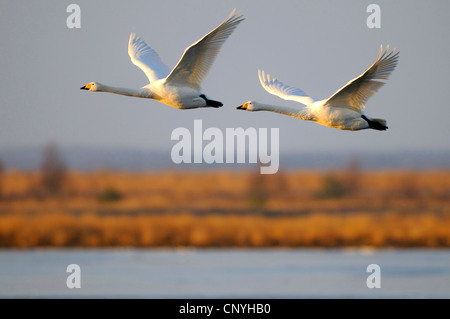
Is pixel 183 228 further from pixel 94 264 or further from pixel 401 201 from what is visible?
pixel 401 201

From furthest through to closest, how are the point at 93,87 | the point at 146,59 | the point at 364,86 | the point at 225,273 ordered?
the point at 225,273 < the point at 146,59 < the point at 93,87 < the point at 364,86

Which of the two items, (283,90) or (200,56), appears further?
(283,90)

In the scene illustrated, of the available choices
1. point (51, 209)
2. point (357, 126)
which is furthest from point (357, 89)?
point (51, 209)

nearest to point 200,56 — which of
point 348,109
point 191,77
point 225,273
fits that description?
point 191,77

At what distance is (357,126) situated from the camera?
19453mm

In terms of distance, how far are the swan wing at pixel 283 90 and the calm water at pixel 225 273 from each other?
10876 millimetres

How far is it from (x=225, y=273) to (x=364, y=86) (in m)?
17.1

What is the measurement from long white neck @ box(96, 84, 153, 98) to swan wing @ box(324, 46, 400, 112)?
3317 mm

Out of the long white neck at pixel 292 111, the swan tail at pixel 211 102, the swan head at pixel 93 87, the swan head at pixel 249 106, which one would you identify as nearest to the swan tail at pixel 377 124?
the long white neck at pixel 292 111

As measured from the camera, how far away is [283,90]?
73.2ft

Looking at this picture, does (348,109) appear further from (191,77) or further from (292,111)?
(191,77)

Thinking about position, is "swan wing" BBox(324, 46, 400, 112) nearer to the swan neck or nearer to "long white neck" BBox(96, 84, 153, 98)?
the swan neck

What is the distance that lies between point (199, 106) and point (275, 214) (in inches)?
1042

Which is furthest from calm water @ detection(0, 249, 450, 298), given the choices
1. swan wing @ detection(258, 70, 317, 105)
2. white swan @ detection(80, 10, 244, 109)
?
white swan @ detection(80, 10, 244, 109)
